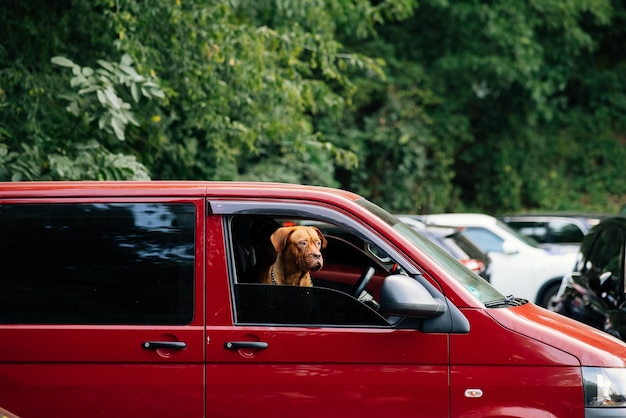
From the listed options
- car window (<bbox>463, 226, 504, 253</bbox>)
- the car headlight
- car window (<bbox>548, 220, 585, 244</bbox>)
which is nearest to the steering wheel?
the car headlight

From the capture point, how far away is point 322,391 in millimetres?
4445

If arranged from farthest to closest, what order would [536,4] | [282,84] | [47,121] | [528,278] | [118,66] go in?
[536,4] < [528,278] < [282,84] < [47,121] < [118,66]

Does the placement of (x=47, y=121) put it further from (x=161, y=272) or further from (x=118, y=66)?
(x=161, y=272)

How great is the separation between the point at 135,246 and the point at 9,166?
4636 mm

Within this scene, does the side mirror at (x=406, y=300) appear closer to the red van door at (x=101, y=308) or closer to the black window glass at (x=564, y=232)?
the red van door at (x=101, y=308)

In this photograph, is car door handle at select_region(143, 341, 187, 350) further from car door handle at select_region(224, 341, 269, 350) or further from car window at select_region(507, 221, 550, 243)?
car window at select_region(507, 221, 550, 243)

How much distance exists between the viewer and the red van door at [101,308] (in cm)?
449

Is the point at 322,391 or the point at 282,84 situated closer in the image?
the point at 322,391

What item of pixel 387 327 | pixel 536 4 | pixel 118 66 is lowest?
pixel 387 327

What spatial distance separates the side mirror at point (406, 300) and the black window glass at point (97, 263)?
37.2 inches

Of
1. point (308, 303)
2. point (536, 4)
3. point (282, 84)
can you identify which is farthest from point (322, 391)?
point (536, 4)

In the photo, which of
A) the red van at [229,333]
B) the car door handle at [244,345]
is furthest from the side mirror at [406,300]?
the car door handle at [244,345]

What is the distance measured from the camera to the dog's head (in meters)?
5.02

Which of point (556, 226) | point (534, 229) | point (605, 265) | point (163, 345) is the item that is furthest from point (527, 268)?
point (163, 345)
